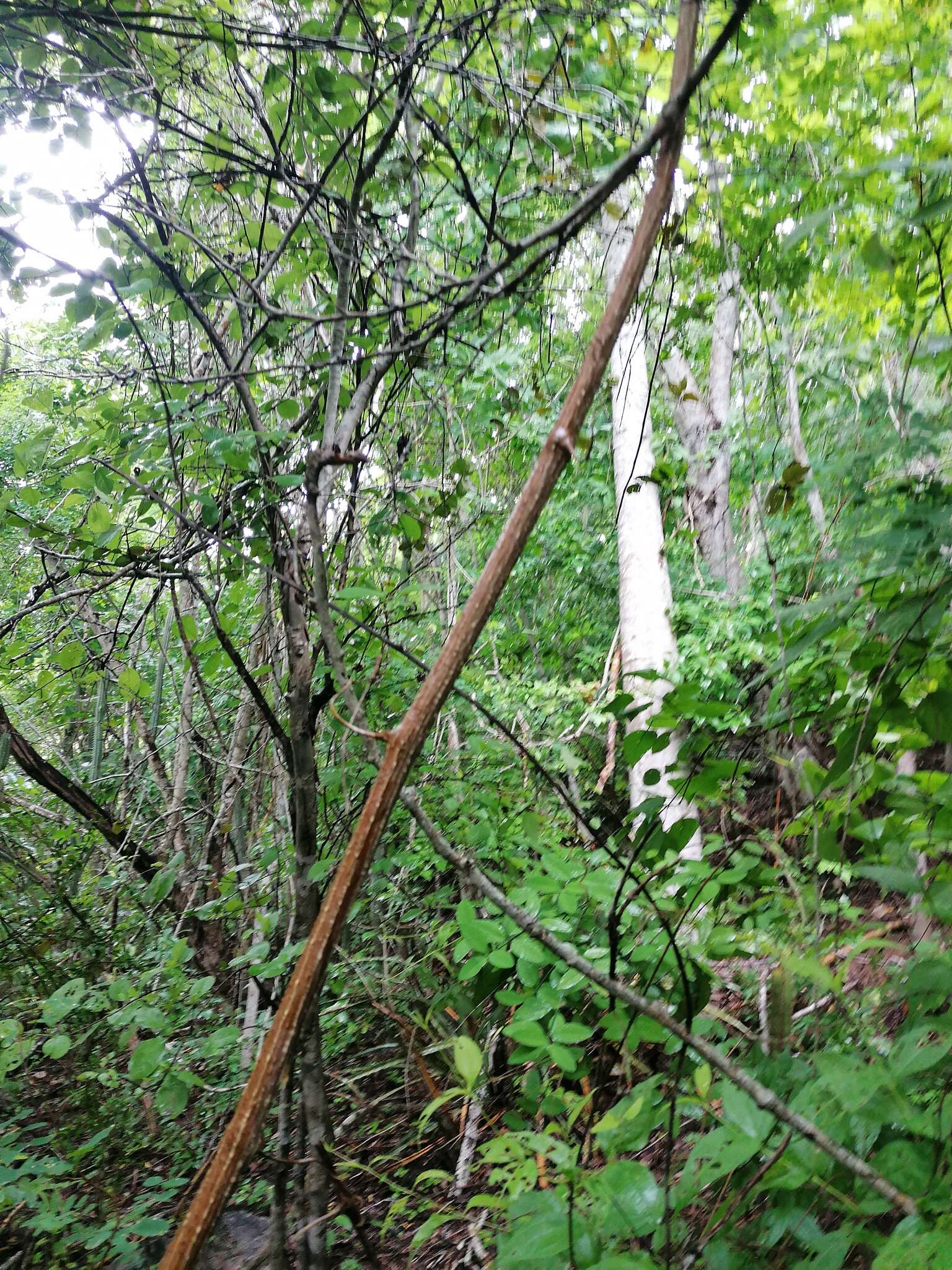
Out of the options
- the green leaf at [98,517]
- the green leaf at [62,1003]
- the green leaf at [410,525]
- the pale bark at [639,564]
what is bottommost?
the green leaf at [62,1003]

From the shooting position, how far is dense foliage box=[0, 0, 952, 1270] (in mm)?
1108

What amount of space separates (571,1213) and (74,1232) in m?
1.68

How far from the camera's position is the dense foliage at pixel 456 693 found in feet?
3.64

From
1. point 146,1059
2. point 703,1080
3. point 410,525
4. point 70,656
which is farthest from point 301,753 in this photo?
point 703,1080

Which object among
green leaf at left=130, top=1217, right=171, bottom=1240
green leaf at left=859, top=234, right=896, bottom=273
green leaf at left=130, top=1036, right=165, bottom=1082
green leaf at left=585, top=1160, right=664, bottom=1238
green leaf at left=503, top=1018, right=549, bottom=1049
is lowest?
green leaf at left=130, top=1217, right=171, bottom=1240

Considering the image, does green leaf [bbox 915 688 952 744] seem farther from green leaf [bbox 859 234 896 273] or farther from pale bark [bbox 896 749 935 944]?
green leaf [bbox 859 234 896 273]

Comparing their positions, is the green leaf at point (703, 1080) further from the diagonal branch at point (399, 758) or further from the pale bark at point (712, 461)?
the pale bark at point (712, 461)

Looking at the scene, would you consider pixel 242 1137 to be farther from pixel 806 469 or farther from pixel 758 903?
pixel 758 903

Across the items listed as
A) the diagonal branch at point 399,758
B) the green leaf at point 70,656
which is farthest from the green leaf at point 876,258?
the green leaf at point 70,656

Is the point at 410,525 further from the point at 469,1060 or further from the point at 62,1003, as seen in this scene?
the point at 62,1003

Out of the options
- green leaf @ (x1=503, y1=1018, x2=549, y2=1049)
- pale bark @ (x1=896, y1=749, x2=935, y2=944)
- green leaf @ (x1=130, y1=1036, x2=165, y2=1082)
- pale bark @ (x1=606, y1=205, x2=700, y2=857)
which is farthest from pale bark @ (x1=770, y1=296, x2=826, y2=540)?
green leaf @ (x1=130, y1=1036, x2=165, y2=1082)

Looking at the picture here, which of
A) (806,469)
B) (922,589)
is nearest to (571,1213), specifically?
(922,589)

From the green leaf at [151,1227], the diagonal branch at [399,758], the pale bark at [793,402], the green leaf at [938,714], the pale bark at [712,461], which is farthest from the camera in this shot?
the pale bark at [712,461]

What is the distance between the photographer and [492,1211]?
65.6 inches
